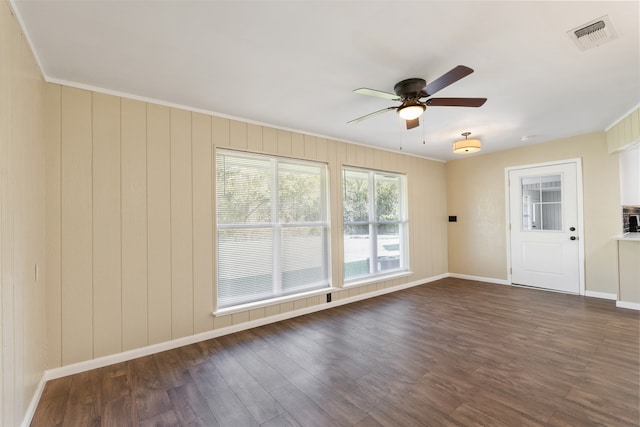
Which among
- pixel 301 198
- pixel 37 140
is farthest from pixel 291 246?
pixel 37 140

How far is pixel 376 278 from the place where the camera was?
4.86 meters

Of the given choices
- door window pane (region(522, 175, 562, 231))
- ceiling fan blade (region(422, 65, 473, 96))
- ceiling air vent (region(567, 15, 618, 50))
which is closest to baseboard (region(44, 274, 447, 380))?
ceiling fan blade (region(422, 65, 473, 96))

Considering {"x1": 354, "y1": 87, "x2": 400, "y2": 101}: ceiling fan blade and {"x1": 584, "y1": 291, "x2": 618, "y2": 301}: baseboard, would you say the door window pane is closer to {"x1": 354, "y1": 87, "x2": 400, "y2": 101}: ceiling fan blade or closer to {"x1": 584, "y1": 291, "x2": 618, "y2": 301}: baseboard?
{"x1": 584, "y1": 291, "x2": 618, "y2": 301}: baseboard

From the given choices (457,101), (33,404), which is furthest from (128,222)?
(457,101)

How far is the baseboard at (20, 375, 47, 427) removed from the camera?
179 centimetres

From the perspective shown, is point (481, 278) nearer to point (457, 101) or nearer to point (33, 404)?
point (457, 101)

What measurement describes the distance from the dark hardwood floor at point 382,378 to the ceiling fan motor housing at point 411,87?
2485 millimetres

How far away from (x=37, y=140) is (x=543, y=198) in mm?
6948

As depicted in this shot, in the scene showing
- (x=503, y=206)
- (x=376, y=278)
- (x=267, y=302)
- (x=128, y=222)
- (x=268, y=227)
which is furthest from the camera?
(x=503, y=206)

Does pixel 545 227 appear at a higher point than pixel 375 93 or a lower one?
lower

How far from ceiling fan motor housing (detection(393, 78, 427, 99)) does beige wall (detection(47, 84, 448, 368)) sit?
6.12 ft

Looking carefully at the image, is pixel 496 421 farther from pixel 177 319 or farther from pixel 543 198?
pixel 543 198

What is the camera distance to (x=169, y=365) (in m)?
2.57

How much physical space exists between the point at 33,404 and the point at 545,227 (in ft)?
22.8
